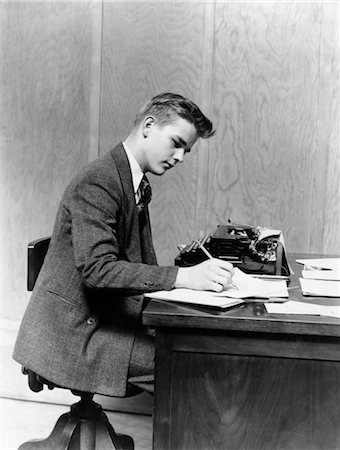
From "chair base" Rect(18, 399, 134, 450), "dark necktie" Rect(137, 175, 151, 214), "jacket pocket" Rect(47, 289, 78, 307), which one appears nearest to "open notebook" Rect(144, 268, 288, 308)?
"jacket pocket" Rect(47, 289, 78, 307)

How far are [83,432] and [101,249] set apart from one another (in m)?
0.77

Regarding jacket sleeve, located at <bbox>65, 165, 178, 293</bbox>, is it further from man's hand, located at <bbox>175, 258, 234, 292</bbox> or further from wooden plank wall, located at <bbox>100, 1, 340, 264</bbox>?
wooden plank wall, located at <bbox>100, 1, 340, 264</bbox>

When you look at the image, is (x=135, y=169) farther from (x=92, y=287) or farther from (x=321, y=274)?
(x=321, y=274)

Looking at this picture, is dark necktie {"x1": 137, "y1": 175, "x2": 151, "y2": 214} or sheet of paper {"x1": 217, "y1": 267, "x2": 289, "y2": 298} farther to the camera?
dark necktie {"x1": 137, "y1": 175, "x2": 151, "y2": 214}

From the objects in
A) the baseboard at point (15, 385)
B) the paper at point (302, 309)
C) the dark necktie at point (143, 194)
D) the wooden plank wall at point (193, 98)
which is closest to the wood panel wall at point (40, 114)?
the wooden plank wall at point (193, 98)

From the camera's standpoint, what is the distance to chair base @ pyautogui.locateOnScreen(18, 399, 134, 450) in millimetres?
2426

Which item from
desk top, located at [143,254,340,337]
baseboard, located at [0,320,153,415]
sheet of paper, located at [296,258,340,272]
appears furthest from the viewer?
baseboard, located at [0,320,153,415]

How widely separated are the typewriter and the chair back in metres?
0.49

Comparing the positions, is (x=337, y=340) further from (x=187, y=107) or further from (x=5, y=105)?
(x=5, y=105)

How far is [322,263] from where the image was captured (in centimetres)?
283

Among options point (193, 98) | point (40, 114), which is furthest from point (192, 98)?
point (40, 114)

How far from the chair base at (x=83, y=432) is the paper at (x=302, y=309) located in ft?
3.04

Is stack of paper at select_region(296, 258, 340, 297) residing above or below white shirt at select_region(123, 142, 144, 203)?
below

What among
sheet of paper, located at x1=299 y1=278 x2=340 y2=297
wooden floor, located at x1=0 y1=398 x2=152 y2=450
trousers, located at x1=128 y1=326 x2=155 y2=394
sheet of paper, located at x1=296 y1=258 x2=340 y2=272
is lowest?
wooden floor, located at x1=0 y1=398 x2=152 y2=450
